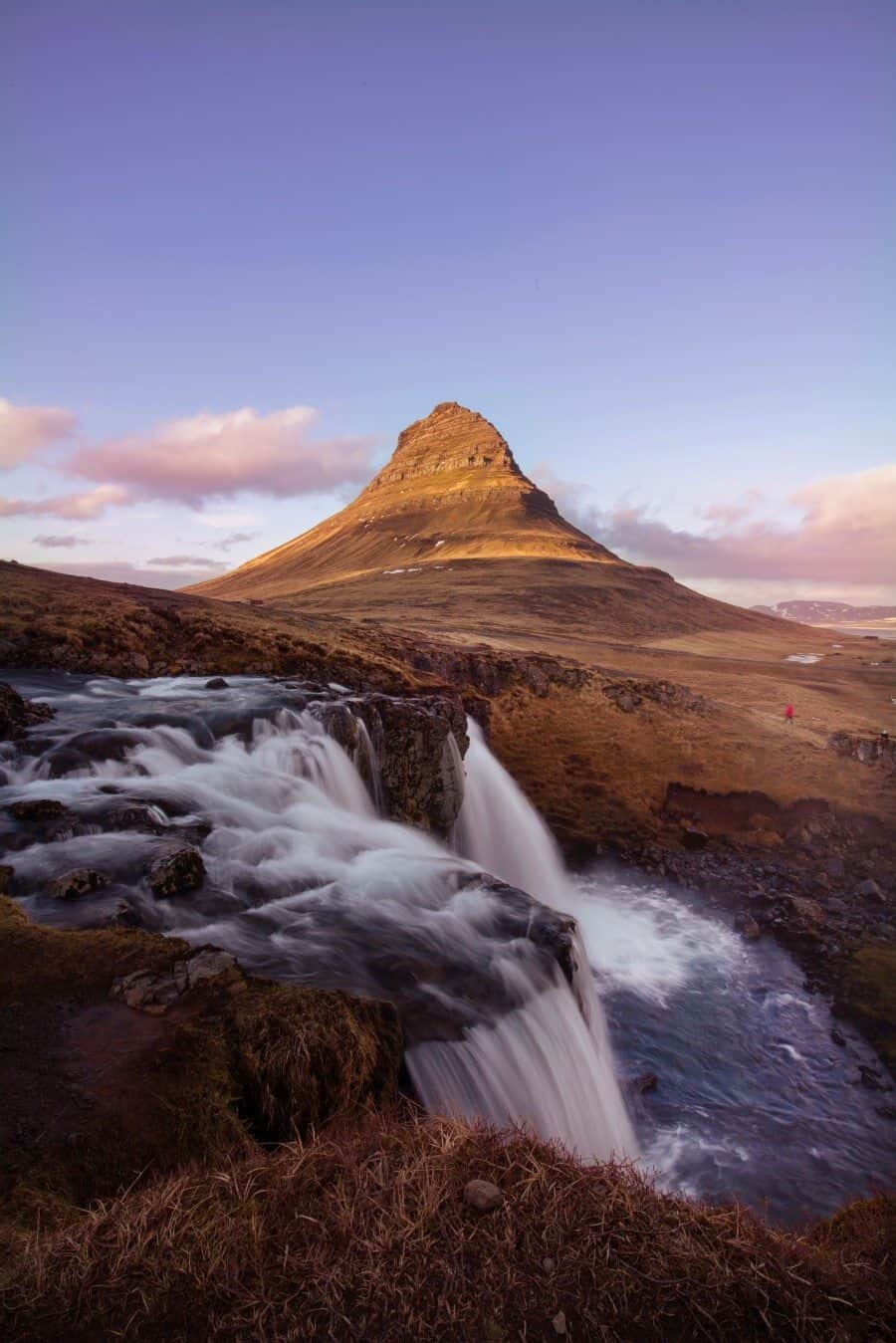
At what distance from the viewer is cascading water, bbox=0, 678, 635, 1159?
10.0 meters

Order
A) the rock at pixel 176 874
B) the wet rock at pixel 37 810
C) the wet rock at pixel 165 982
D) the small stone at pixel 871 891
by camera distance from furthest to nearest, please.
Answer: the small stone at pixel 871 891 < the wet rock at pixel 37 810 < the rock at pixel 176 874 < the wet rock at pixel 165 982

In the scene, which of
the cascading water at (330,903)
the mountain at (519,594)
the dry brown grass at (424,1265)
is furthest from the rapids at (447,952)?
the mountain at (519,594)

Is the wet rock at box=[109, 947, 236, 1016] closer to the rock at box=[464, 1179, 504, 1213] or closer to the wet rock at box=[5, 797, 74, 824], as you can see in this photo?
the rock at box=[464, 1179, 504, 1213]

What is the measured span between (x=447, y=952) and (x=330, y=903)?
2.44 metres

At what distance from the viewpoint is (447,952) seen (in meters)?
11.9

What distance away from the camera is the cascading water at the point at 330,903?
10.0m

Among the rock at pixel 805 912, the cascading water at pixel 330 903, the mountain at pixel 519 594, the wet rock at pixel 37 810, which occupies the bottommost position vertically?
the rock at pixel 805 912

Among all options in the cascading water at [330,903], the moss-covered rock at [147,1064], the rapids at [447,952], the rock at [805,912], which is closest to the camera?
the moss-covered rock at [147,1064]

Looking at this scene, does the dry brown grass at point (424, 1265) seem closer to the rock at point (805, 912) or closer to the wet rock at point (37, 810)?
the wet rock at point (37, 810)

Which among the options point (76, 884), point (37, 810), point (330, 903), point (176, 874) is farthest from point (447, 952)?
point (37, 810)

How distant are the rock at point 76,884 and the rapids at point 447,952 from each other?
0.80 feet

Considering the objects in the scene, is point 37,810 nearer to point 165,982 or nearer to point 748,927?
point 165,982

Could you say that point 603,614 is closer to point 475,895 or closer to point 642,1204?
point 475,895

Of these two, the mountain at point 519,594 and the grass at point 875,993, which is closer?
the grass at point 875,993
